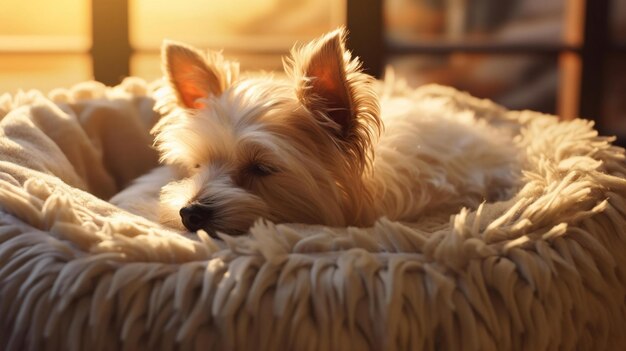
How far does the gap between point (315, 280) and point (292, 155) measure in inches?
18.5

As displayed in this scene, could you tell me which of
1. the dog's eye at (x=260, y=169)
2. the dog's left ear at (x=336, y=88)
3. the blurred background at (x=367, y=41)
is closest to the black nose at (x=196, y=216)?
the dog's eye at (x=260, y=169)

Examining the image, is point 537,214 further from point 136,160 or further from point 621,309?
point 136,160

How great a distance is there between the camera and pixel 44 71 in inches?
127

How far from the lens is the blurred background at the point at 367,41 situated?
2.87 m

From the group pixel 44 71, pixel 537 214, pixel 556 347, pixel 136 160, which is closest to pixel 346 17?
pixel 136 160

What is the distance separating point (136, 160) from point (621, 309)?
1327mm

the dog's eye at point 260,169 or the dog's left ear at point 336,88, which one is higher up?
the dog's left ear at point 336,88

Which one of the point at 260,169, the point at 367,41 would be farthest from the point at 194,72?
the point at 367,41

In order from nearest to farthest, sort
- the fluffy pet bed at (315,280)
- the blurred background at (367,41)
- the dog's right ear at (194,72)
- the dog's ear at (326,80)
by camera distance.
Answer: the fluffy pet bed at (315,280) → the dog's ear at (326,80) → the dog's right ear at (194,72) → the blurred background at (367,41)

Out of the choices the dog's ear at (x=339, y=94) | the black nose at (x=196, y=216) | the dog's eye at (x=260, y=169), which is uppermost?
the dog's ear at (x=339, y=94)

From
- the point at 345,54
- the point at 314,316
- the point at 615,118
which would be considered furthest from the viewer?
the point at 615,118

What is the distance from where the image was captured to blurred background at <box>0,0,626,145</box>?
A: 2867 millimetres

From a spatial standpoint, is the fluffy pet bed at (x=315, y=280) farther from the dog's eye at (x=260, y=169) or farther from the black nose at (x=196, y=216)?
the dog's eye at (x=260, y=169)

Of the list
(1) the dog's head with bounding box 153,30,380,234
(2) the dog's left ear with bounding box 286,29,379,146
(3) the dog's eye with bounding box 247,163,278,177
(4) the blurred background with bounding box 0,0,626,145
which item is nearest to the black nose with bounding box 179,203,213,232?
(1) the dog's head with bounding box 153,30,380,234
